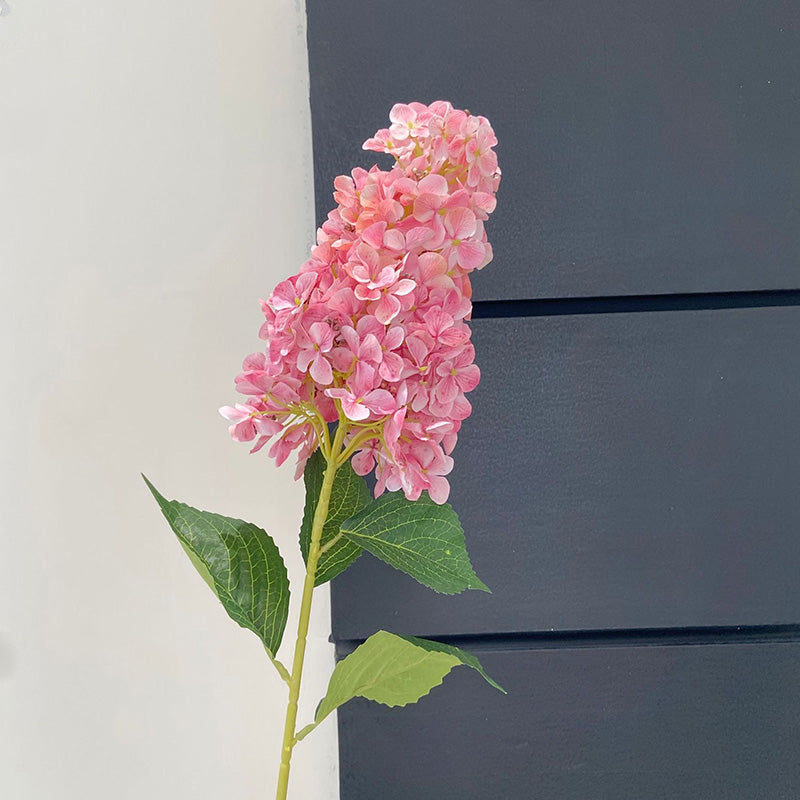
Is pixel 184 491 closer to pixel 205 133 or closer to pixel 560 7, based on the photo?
pixel 205 133

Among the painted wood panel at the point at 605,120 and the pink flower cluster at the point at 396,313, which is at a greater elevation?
the painted wood panel at the point at 605,120

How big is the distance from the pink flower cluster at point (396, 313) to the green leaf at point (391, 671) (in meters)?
0.07

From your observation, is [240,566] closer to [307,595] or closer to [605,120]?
[307,595]

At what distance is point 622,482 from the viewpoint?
60 cm

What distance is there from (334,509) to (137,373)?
0.29 meters

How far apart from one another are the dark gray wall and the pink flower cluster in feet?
0.75

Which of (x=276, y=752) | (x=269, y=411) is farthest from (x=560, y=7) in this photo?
(x=276, y=752)

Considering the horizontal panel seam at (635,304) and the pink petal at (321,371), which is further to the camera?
the horizontal panel seam at (635,304)

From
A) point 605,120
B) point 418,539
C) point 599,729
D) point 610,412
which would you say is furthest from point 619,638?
point 605,120

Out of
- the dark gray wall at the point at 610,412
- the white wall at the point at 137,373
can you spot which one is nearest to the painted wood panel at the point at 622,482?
the dark gray wall at the point at 610,412

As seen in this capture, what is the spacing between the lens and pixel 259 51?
2.14ft

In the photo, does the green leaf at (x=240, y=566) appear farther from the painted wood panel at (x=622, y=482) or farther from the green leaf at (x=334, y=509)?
the painted wood panel at (x=622, y=482)

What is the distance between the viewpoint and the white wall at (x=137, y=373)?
62cm

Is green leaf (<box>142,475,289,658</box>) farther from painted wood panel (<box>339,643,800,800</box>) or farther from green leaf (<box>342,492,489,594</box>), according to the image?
painted wood panel (<box>339,643,800,800</box>)
